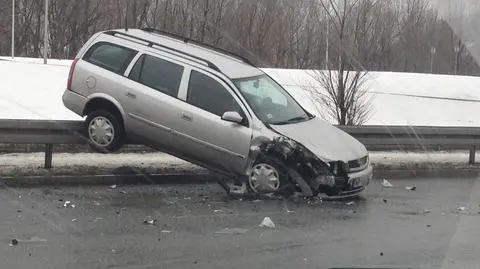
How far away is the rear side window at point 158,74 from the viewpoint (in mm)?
9094

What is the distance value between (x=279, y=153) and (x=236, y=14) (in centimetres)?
3688

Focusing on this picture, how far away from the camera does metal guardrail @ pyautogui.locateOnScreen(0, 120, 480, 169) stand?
9.63 meters

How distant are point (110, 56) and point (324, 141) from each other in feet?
11.4

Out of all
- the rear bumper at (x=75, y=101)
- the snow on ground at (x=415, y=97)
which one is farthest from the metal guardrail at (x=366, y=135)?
the snow on ground at (x=415, y=97)

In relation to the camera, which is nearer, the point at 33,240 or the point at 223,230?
the point at 33,240

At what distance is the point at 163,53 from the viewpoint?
368 inches

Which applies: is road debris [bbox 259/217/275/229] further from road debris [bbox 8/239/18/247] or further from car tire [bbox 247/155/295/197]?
road debris [bbox 8/239/18/247]

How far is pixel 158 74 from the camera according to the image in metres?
9.21

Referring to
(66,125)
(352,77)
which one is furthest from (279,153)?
(352,77)

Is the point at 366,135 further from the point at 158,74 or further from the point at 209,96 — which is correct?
the point at 158,74

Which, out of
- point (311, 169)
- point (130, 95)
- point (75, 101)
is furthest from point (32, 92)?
point (311, 169)

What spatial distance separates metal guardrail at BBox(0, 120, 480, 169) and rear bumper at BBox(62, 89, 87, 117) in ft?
0.83

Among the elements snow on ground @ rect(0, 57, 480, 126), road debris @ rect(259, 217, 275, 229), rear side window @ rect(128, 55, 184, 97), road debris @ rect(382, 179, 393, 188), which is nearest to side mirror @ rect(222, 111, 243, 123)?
rear side window @ rect(128, 55, 184, 97)

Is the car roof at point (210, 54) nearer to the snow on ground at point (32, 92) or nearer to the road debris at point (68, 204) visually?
the road debris at point (68, 204)
